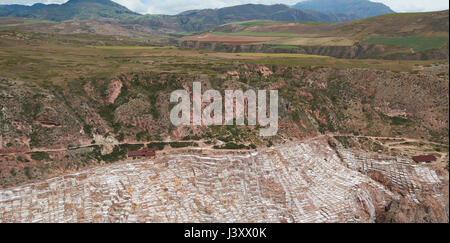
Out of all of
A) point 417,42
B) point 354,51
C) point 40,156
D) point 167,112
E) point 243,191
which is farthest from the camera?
point 354,51

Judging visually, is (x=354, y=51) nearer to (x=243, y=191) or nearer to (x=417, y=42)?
(x=417, y=42)

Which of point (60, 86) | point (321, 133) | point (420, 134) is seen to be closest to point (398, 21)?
point (420, 134)

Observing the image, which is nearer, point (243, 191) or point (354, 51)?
point (243, 191)

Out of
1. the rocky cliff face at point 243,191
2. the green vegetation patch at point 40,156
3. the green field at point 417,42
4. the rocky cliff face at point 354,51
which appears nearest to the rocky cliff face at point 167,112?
the green vegetation patch at point 40,156

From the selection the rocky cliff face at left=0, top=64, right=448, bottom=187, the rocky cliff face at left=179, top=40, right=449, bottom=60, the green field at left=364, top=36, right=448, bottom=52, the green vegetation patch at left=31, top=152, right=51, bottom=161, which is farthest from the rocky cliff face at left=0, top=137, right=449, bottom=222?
the green field at left=364, top=36, right=448, bottom=52

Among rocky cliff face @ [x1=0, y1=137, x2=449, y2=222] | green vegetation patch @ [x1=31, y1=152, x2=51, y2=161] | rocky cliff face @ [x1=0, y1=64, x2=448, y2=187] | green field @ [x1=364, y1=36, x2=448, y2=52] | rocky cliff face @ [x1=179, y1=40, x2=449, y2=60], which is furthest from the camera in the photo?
green field @ [x1=364, y1=36, x2=448, y2=52]

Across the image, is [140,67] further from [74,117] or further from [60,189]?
[60,189]

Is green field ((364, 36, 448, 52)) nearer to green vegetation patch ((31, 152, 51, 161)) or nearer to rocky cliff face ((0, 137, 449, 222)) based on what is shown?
rocky cliff face ((0, 137, 449, 222))

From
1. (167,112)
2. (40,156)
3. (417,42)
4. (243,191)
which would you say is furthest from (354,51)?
(40,156)
